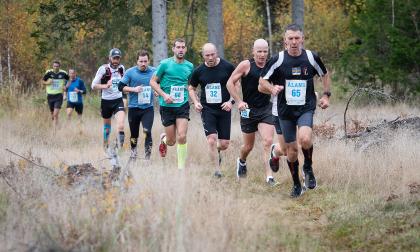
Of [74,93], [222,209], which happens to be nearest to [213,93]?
[222,209]

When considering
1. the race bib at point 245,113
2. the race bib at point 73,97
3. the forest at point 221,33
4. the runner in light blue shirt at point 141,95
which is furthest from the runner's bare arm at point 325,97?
the race bib at point 73,97

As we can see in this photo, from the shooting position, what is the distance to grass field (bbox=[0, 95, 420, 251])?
5094mm

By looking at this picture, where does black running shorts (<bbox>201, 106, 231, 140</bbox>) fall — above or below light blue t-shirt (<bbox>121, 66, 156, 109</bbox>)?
below

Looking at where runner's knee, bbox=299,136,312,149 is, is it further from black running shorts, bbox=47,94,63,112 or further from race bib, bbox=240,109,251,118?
black running shorts, bbox=47,94,63,112

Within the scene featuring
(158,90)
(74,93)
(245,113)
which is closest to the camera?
(245,113)

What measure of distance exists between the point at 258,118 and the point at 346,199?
1882 millimetres

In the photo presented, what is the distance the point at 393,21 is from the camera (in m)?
17.0

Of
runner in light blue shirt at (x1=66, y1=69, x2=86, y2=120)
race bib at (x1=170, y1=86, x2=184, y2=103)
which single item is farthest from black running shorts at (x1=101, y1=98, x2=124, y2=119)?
runner in light blue shirt at (x1=66, y1=69, x2=86, y2=120)

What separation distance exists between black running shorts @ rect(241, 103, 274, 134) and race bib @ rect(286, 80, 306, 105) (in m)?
A: 1.41

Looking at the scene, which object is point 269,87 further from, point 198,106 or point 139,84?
point 139,84

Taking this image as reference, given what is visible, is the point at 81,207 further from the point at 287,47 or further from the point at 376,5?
the point at 376,5

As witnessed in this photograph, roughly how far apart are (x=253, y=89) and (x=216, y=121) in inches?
29.7

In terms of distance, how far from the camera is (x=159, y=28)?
16750mm

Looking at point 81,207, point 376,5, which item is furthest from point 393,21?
point 81,207
